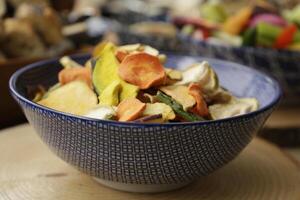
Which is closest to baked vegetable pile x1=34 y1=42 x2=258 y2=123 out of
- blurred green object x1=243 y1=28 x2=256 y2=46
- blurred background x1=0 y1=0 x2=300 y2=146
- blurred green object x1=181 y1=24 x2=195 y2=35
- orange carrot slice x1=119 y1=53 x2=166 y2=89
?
orange carrot slice x1=119 y1=53 x2=166 y2=89

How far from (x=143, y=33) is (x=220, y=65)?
630mm

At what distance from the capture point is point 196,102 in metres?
0.63

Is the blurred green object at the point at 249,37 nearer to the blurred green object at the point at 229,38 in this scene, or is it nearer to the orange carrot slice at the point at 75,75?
the blurred green object at the point at 229,38

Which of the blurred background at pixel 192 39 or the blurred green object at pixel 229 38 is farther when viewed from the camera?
the blurred green object at pixel 229 38

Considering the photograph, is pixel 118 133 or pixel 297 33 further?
pixel 297 33

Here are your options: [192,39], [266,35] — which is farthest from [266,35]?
[192,39]

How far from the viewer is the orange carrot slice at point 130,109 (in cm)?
59

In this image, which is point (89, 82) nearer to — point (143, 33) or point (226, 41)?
point (226, 41)

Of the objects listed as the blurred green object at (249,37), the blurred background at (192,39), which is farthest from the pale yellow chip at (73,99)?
the blurred green object at (249,37)

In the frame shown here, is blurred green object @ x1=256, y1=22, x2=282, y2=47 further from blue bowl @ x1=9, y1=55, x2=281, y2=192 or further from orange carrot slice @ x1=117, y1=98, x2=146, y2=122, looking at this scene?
orange carrot slice @ x1=117, y1=98, x2=146, y2=122

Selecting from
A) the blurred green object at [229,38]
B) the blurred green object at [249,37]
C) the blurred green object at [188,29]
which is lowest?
the blurred green object at [188,29]

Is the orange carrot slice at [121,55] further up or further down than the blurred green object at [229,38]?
further up

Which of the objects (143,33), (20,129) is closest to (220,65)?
(20,129)

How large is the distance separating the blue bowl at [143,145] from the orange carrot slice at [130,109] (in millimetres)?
28
